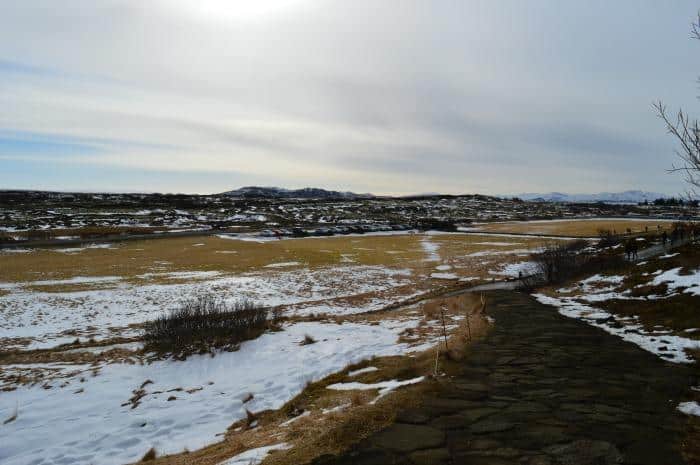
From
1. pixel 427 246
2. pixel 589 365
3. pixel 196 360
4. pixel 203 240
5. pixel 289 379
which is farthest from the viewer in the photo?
pixel 203 240

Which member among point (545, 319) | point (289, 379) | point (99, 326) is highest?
point (545, 319)

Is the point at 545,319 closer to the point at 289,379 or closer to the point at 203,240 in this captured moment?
the point at 289,379

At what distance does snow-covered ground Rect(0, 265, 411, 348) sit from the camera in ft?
67.4

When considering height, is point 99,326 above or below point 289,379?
below

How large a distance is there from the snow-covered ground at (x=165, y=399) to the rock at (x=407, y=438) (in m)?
4.68

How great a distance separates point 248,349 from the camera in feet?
48.6

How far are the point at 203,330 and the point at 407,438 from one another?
43.6ft

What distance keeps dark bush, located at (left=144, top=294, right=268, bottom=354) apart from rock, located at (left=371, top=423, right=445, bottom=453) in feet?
35.0

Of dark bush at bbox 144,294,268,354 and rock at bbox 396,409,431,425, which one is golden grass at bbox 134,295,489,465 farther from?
dark bush at bbox 144,294,268,354

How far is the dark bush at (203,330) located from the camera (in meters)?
15.4

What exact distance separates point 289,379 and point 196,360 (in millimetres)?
4584

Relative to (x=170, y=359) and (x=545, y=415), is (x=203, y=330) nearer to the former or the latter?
(x=170, y=359)

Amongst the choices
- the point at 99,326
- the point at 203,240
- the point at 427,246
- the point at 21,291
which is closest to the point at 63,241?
the point at 203,240

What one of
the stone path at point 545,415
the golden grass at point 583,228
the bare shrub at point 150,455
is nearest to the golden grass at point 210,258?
the golden grass at point 583,228
